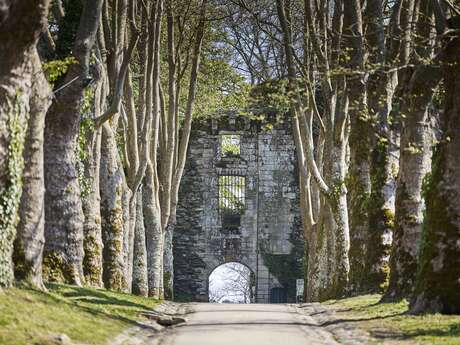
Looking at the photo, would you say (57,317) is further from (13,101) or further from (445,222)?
(445,222)

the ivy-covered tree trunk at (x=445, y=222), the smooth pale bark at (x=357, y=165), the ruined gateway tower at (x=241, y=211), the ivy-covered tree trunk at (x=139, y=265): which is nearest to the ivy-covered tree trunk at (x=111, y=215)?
the ivy-covered tree trunk at (x=139, y=265)

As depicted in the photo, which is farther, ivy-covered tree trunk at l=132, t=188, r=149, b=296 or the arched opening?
the arched opening

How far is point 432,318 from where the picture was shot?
40.9 feet

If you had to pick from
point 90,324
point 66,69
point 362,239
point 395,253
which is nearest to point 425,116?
point 395,253

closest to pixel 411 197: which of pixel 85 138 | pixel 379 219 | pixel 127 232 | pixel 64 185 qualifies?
pixel 379 219

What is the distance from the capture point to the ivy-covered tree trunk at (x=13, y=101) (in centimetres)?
1048

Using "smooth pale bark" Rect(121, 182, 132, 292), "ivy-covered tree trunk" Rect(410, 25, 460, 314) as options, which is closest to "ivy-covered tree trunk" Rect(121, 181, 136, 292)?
"smooth pale bark" Rect(121, 182, 132, 292)

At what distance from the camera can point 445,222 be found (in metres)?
13.1

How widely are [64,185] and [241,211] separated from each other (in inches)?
999

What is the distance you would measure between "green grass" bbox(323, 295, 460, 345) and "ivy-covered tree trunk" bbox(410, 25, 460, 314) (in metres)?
0.31

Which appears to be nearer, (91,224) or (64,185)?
(64,185)

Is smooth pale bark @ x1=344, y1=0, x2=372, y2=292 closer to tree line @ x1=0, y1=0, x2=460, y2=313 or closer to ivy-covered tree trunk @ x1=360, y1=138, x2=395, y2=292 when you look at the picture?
tree line @ x1=0, y1=0, x2=460, y2=313

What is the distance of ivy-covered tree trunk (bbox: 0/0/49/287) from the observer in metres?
10.5

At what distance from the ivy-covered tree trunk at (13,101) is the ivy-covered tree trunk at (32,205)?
0.85 metres
